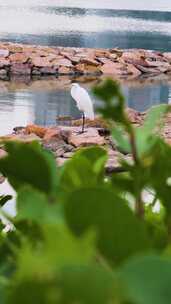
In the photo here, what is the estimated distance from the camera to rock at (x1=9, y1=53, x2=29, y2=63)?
1562 cm

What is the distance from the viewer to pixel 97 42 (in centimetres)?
2791

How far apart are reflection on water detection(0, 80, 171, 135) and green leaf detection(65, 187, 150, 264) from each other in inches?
325

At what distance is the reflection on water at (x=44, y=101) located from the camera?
9.72 meters

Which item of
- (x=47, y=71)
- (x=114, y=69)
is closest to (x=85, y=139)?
(x=47, y=71)

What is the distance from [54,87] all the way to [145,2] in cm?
5516

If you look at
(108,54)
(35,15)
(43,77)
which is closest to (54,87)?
(43,77)

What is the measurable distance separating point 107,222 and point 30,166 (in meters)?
0.13

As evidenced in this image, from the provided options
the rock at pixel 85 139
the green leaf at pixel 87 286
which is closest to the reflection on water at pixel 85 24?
the rock at pixel 85 139

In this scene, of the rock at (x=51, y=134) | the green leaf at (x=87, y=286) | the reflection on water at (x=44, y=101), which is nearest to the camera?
the green leaf at (x=87, y=286)

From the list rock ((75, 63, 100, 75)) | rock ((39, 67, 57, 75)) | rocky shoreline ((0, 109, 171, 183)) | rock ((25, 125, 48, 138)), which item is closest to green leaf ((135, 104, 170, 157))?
rocky shoreline ((0, 109, 171, 183))

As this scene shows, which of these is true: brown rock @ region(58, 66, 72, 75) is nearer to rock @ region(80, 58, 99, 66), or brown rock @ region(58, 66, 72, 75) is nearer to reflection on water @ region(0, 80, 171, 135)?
rock @ region(80, 58, 99, 66)

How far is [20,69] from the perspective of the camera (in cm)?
1532

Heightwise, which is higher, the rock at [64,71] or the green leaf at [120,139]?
the green leaf at [120,139]

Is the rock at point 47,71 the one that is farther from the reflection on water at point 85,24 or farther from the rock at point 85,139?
the reflection on water at point 85,24
